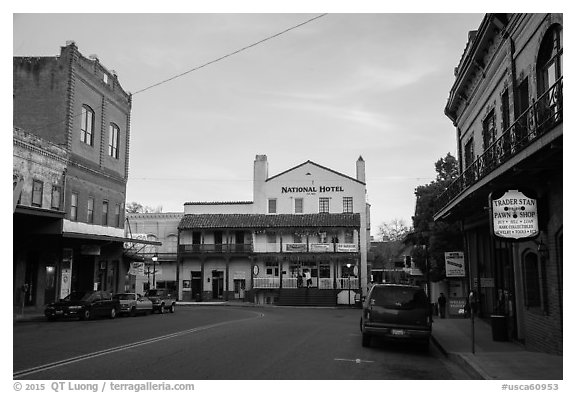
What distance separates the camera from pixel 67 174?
30094 mm

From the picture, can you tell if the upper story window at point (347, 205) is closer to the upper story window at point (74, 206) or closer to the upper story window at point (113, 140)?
the upper story window at point (113, 140)

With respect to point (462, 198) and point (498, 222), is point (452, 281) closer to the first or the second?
point (462, 198)

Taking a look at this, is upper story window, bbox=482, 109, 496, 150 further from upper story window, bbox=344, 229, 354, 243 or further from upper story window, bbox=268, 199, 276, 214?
upper story window, bbox=268, 199, 276, 214

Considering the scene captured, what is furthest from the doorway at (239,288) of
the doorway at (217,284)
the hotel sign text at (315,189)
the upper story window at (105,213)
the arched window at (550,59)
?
the arched window at (550,59)

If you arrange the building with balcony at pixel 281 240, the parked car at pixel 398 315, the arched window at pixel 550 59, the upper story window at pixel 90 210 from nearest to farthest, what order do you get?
the arched window at pixel 550 59, the parked car at pixel 398 315, the upper story window at pixel 90 210, the building with balcony at pixel 281 240

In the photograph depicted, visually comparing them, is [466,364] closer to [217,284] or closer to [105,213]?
[105,213]

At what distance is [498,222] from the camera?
12141mm

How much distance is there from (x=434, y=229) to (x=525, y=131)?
21.0m

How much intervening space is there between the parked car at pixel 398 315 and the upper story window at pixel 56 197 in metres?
19.8

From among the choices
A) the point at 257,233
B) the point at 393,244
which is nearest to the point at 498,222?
the point at 257,233

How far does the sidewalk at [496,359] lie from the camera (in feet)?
33.9

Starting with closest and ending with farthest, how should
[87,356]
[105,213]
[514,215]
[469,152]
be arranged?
[87,356], [514,215], [469,152], [105,213]

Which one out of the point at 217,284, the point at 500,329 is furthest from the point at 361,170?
the point at 500,329

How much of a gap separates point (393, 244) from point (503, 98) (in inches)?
2914
